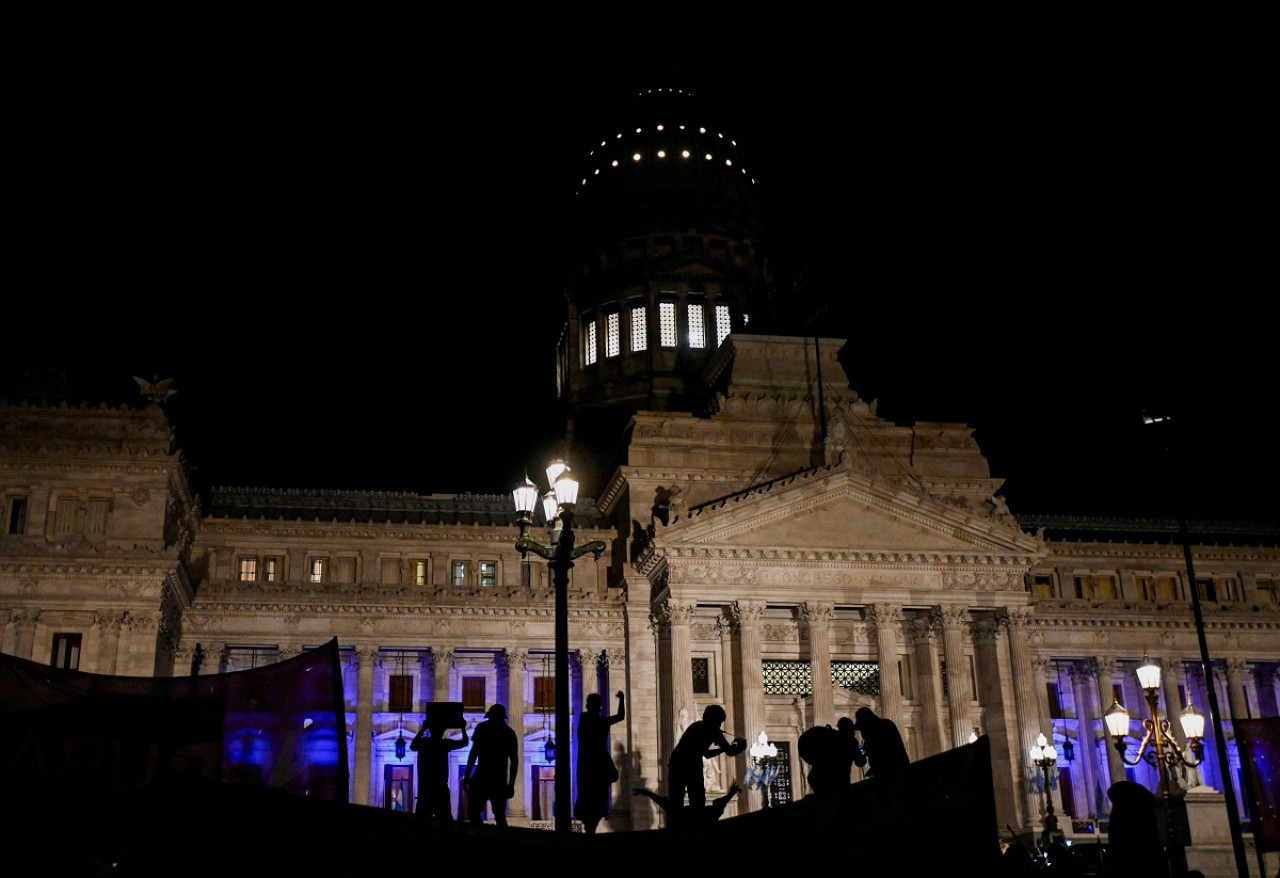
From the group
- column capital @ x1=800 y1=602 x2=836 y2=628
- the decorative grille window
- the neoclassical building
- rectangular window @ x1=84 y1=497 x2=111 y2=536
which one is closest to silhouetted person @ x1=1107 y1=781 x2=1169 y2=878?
the neoclassical building

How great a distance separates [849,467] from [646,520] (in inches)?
372

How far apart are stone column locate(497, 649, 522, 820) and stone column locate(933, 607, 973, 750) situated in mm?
17471

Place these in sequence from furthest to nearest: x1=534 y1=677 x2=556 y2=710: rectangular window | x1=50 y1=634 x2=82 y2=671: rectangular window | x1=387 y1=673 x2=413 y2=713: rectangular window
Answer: x1=534 y1=677 x2=556 y2=710: rectangular window → x1=387 y1=673 x2=413 y2=713: rectangular window → x1=50 y1=634 x2=82 y2=671: rectangular window

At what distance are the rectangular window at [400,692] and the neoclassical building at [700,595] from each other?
0.29 ft

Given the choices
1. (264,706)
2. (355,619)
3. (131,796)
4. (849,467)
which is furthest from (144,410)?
(131,796)

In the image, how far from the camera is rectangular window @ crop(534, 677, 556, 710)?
54.6m

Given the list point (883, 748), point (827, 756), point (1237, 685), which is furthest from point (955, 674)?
point (883, 748)

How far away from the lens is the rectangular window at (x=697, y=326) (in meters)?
76.8

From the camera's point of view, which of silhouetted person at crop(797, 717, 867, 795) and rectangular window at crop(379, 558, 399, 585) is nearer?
silhouetted person at crop(797, 717, 867, 795)

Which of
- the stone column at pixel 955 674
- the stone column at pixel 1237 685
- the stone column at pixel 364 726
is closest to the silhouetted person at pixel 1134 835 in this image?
the stone column at pixel 955 674

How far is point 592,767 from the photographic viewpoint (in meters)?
19.6

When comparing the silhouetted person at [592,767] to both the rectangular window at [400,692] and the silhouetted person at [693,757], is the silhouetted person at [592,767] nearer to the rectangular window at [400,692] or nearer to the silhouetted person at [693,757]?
the silhouetted person at [693,757]

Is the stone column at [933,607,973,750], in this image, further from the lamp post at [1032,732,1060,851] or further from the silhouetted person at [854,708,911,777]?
the silhouetted person at [854,708,911,777]

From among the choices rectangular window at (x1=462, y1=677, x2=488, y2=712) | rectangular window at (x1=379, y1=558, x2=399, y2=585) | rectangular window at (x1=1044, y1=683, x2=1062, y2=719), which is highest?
rectangular window at (x1=379, y1=558, x2=399, y2=585)
